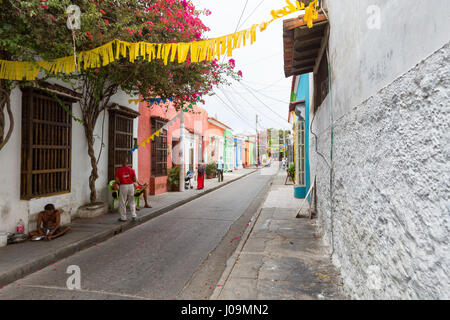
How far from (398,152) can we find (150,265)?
13.5 feet

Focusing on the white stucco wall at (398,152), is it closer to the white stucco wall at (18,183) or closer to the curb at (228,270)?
the curb at (228,270)

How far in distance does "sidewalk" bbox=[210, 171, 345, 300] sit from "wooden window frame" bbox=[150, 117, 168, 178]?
6.80 m

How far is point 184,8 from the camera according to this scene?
6473mm

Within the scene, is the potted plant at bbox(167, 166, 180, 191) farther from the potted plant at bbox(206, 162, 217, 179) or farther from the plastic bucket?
the plastic bucket

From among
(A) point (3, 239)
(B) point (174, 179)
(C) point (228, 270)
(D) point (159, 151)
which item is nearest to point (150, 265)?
(C) point (228, 270)

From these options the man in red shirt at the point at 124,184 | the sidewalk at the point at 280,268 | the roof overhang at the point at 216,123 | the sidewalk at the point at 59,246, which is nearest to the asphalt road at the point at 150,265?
the sidewalk at the point at 59,246

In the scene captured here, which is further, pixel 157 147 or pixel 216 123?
pixel 216 123

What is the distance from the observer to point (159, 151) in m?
12.9

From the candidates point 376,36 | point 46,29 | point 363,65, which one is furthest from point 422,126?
point 46,29

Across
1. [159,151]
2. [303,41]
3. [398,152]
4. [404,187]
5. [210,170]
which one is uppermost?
[303,41]

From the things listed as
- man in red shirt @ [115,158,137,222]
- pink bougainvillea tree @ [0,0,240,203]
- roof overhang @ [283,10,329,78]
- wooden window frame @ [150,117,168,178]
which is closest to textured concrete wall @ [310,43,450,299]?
roof overhang @ [283,10,329,78]

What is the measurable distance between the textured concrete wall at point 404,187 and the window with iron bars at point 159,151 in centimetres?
1022

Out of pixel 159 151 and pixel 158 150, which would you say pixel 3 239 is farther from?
pixel 159 151
